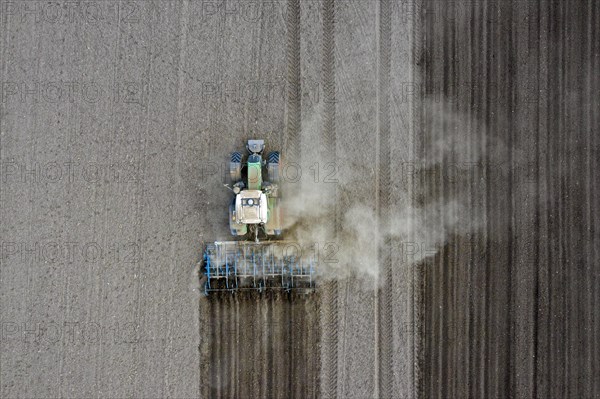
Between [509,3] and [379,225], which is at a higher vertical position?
[509,3]

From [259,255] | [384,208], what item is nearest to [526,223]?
[384,208]

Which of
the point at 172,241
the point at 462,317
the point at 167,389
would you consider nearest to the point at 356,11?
the point at 172,241

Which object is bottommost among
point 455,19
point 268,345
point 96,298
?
point 268,345

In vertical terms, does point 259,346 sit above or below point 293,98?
below

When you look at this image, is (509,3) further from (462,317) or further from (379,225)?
(462,317)

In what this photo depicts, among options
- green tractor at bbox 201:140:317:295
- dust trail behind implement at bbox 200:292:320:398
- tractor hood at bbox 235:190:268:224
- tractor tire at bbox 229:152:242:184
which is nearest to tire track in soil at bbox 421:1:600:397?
dust trail behind implement at bbox 200:292:320:398

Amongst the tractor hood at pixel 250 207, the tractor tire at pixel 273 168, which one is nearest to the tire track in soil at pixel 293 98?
the tractor tire at pixel 273 168

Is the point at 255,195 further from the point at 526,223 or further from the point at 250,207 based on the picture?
the point at 526,223

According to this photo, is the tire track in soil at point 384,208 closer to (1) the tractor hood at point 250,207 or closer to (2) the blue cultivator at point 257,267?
(2) the blue cultivator at point 257,267
